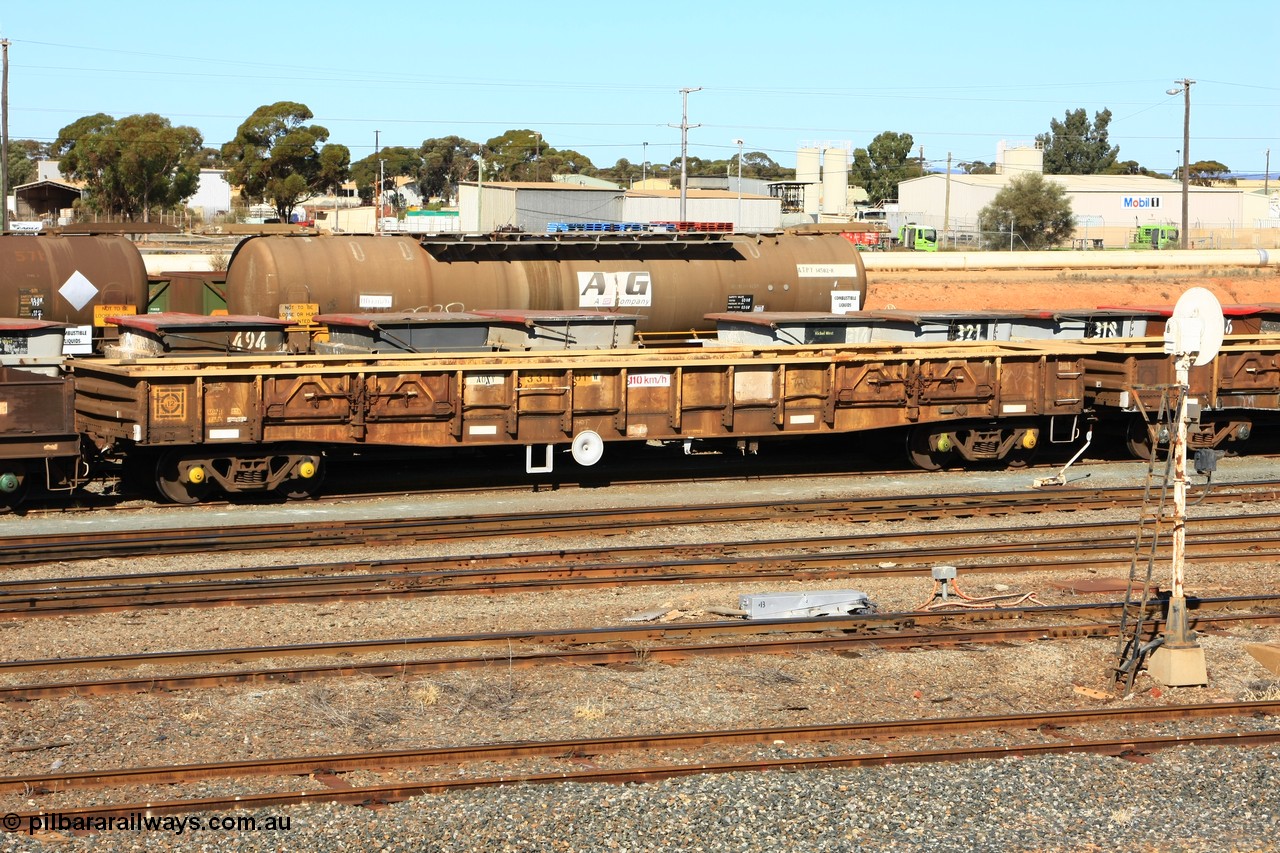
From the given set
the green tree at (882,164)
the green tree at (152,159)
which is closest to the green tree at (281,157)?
the green tree at (152,159)

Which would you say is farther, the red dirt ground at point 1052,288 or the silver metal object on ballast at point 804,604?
the red dirt ground at point 1052,288

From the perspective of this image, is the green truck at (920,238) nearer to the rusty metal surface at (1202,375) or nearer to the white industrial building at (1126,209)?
the white industrial building at (1126,209)

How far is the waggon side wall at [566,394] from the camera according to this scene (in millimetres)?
18016

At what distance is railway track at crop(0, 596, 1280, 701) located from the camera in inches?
435

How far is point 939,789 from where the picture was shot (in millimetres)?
8977

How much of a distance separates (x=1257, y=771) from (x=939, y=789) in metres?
2.42

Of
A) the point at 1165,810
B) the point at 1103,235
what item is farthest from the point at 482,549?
the point at 1103,235

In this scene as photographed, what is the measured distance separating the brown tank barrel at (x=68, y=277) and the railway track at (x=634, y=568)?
10541 millimetres

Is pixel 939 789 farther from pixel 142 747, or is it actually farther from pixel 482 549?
pixel 482 549

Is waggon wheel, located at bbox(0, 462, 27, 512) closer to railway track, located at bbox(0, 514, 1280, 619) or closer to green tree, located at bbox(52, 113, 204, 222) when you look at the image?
railway track, located at bbox(0, 514, 1280, 619)

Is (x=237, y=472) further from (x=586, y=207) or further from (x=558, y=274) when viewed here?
(x=586, y=207)

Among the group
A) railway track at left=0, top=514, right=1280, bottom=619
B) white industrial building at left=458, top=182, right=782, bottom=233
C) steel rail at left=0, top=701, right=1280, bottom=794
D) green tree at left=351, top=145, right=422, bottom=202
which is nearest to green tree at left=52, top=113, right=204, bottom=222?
white industrial building at left=458, top=182, right=782, bottom=233

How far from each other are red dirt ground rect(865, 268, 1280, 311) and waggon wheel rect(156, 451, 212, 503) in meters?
37.2

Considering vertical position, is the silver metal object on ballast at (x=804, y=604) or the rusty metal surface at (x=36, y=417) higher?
the rusty metal surface at (x=36, y=417)
